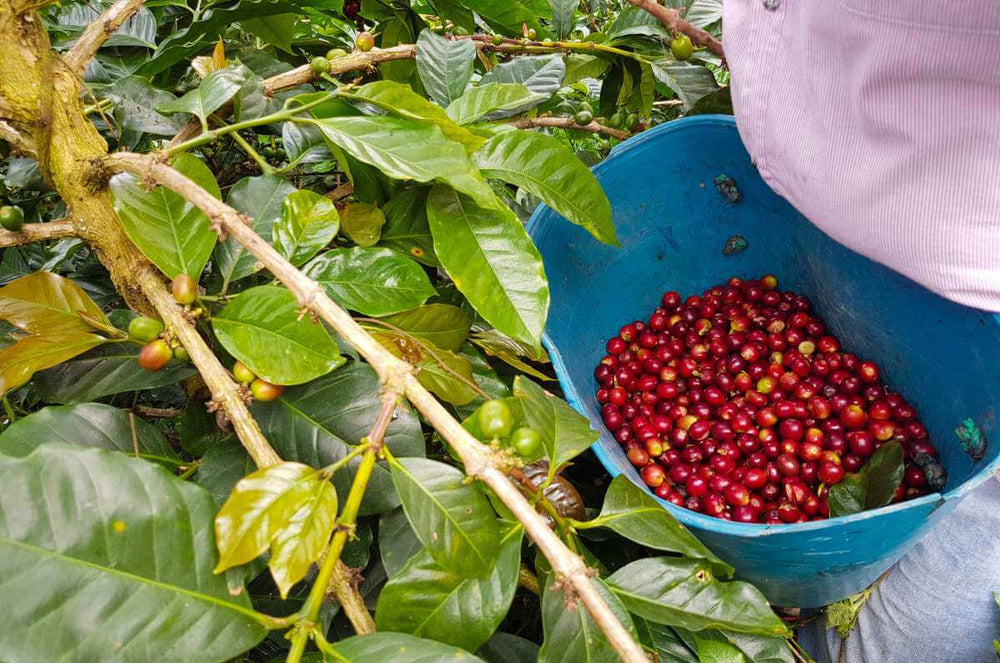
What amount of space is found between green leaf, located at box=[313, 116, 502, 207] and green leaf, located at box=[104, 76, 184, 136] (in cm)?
35

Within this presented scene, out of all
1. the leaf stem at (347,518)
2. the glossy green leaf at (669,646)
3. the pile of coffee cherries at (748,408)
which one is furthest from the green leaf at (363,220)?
the pile of coffee cherries at (748,408)

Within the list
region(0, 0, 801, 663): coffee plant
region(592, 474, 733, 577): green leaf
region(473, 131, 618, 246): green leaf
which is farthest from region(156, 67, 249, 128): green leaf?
region(592, 474, 733, 577): green leaf


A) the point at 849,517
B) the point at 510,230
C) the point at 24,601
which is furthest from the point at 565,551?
the point at 849,517

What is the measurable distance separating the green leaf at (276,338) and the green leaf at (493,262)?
0.22 metres

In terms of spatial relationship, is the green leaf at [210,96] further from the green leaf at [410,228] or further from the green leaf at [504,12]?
the green leaf at [504,12]

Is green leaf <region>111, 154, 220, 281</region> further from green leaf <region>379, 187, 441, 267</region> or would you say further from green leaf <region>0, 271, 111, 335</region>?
green leaf <region>379, 187, 441, 267</region>

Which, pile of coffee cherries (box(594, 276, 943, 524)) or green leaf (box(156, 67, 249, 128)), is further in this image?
pile of coffee cherries (box(594, 276, 943, 524))

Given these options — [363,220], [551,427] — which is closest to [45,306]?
[363,220]

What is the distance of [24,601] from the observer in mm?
469

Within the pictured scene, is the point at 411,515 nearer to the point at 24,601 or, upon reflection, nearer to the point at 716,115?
the point at 24,601

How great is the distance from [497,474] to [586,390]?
109 centimetres

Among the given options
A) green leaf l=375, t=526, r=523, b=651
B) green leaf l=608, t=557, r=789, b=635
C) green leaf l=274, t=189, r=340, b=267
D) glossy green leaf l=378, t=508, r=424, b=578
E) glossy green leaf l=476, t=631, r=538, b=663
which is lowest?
glossy green leaf l=476, t=631, r=538, b=663

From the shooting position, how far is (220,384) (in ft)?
2.20

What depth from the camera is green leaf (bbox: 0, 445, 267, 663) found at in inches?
18.7
